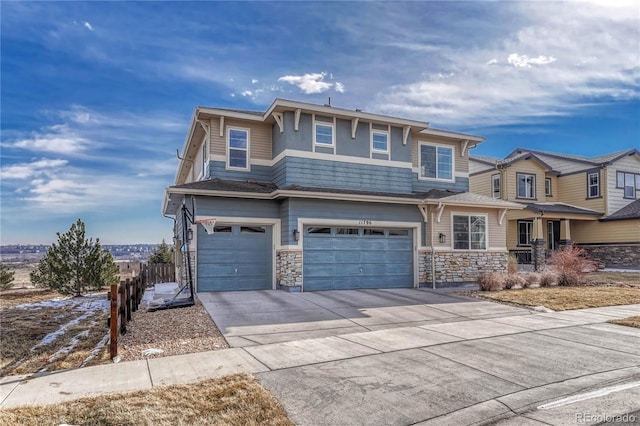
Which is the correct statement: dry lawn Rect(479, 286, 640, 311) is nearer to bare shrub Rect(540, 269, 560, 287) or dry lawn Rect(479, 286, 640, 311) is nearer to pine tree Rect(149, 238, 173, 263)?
bare shrub Rect(540, 269, 560, 287)

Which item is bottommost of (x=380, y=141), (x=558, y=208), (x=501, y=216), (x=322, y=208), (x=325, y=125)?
(x=501, y=216)

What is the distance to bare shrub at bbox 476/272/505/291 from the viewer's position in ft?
46.5

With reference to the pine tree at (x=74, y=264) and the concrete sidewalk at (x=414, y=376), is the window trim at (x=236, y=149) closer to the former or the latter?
the pine tree at (x=74, y=264)

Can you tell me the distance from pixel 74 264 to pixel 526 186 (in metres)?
25.3

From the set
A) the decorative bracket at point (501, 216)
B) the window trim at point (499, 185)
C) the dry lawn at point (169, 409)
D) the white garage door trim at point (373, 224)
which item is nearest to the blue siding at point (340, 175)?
the white garage door trim at point (373, 224)

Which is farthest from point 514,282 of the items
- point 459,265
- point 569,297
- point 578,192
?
point 578,192

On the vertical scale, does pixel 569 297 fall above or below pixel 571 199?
below

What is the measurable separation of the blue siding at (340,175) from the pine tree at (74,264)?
8.93 meters

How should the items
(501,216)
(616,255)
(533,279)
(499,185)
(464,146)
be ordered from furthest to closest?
1. (499,185)
2. (616,255)
3. (464,146)
4. (501,216)
5. (533,279)

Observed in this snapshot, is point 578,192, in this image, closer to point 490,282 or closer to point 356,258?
point 490,282

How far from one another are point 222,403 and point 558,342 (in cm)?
612

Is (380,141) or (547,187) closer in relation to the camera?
(380,141)

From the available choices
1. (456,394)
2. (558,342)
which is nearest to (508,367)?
(456,394)

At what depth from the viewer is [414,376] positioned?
532 centimetres
